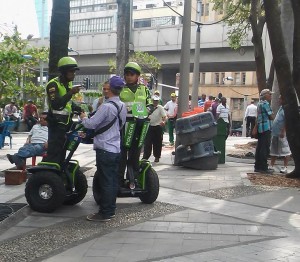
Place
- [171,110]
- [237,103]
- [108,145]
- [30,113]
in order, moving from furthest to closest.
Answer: [237,103], [30,113], [171,110], [108,145]

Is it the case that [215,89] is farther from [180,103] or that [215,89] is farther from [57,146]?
[57,146]

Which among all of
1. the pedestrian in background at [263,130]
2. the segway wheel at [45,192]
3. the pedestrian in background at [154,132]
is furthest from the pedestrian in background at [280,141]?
the segway wheel at [45,192]

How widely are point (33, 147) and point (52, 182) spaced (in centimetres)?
323

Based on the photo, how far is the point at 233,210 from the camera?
7.30m

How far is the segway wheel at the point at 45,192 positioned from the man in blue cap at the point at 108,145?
0.52 m

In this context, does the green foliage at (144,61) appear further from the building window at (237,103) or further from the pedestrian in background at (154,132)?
the building window at (237,103)

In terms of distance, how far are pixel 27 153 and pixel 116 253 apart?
4830 mm

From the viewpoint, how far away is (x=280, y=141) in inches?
453

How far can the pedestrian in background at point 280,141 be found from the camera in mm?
11211

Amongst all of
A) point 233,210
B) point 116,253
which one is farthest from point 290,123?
point 116,253

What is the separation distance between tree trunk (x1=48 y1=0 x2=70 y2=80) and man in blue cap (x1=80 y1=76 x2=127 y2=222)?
2.85 metres

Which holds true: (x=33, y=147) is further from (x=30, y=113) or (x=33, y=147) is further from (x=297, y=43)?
(x=30, y=113)

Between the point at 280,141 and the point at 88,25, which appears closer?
the point at 280,141

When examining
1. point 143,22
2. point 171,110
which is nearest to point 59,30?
point 171,110
